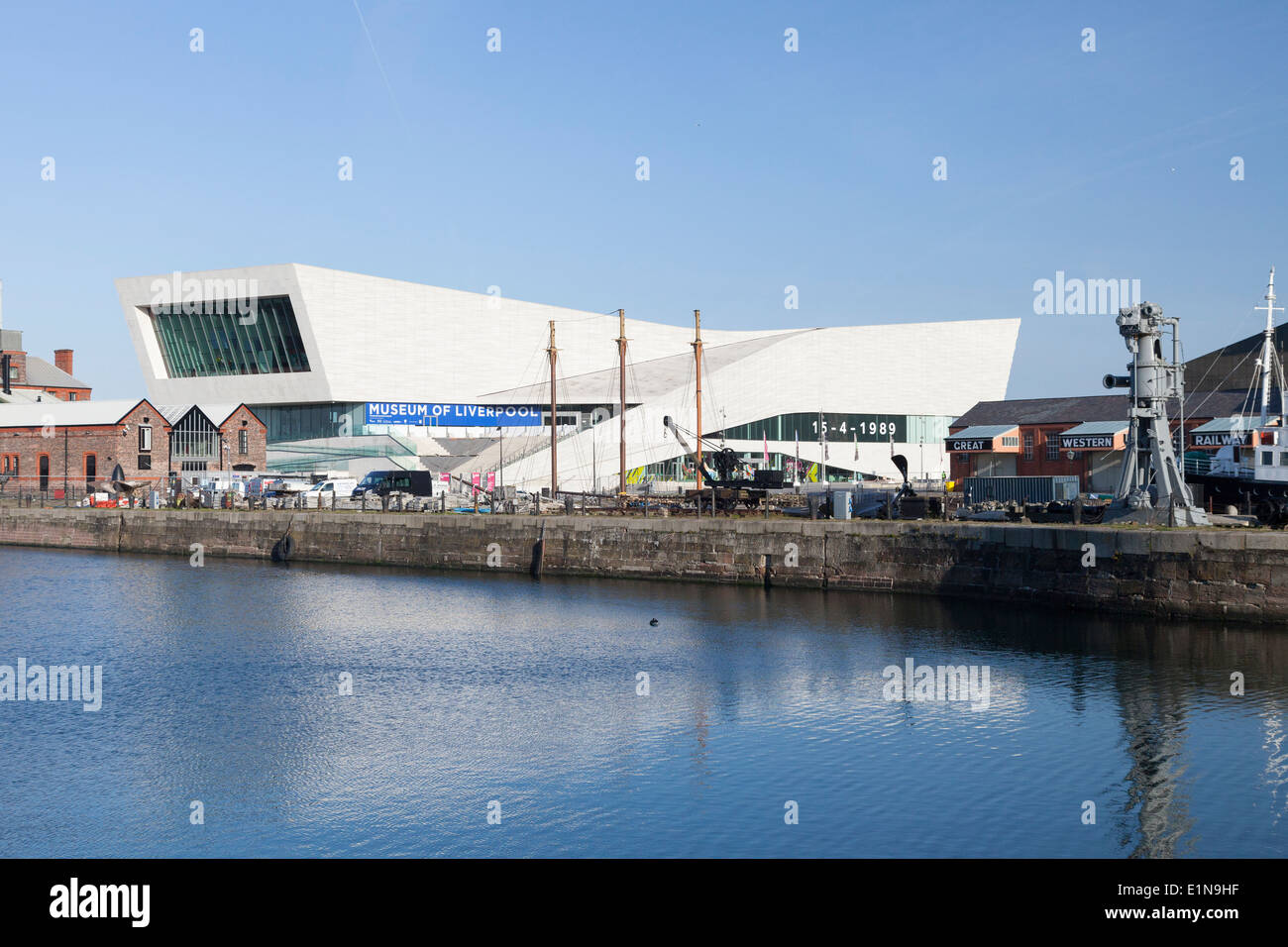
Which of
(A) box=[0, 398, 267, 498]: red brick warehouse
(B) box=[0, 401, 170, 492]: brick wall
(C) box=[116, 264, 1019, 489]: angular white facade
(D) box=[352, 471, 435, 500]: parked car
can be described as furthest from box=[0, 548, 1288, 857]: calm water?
(C) box=[116, 264, 1019, 489]: angular white facade

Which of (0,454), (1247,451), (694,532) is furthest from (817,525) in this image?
(0,454)

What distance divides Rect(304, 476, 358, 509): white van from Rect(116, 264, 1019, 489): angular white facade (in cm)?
1395

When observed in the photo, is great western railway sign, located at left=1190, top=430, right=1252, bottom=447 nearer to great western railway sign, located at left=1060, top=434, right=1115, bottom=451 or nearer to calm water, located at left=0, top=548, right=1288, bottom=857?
great western railway sign, located at left=1060, top=434, right=1115, bottom=451

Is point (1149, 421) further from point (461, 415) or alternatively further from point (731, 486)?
point (461, 415)

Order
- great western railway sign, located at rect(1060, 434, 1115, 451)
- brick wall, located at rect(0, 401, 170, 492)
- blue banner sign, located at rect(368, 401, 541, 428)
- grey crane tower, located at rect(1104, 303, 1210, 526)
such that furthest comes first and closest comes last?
1. blue banner sign, located at rect(368, 401, 541, 428)
2. brick wall, located at rect(0, 401, 170, 492)
3. great western railway sign, located at rect(1060, 434, 1115, 451)
4. grey crane tower, located at rect(1104, 303, 1210, 526)

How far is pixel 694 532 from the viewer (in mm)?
46625

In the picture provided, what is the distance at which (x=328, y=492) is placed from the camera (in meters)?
71.1

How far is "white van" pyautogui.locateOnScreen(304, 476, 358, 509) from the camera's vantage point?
221ft

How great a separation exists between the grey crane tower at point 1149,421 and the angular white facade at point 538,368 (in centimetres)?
4986

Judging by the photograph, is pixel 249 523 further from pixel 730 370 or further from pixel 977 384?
pixel 977 384

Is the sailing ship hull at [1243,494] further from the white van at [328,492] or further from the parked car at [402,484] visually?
the white van at [328,492]

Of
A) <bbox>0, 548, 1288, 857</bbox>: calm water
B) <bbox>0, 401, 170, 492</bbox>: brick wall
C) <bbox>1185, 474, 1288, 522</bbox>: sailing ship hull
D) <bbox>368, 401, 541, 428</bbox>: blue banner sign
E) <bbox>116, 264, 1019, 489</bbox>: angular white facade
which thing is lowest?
<bbox>0, 548, 1288, 857</bbox>: calm water
